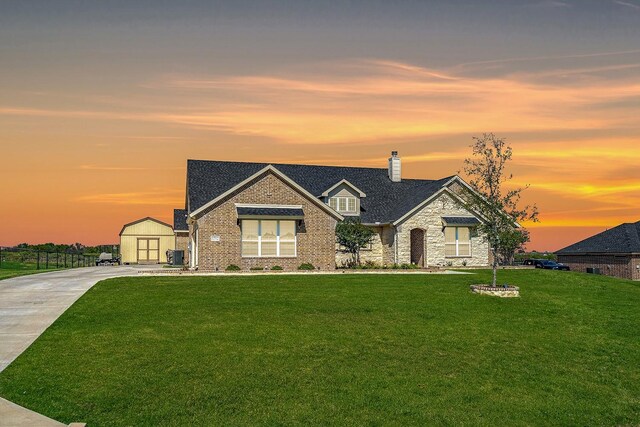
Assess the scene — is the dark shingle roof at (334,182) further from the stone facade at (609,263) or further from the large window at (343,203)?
the stone facade at (609,263)

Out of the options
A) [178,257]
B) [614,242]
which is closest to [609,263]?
[614,242]

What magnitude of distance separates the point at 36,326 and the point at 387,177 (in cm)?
3854

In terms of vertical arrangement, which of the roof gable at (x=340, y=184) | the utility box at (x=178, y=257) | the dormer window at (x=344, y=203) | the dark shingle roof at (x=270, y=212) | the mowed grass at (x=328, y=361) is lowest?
the mowed grass at (x=328, y=361)

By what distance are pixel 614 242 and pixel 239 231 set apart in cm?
3780

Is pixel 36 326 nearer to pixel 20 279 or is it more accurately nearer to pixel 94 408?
pixel 94 408

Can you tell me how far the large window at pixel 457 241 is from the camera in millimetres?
45812

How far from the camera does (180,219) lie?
54812mm

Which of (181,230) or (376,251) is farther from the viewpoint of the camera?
(181,230)

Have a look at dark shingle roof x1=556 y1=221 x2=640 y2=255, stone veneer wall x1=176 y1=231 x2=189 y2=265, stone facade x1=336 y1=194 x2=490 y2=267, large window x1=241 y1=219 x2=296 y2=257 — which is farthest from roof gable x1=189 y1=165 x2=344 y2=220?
dark shingle roof x1=556 y1=221 x2=640 y2=255

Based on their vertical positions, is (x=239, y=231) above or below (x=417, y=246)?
above

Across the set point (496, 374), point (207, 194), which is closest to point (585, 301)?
point (496, 374)

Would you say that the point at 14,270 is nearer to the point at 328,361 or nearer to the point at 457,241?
the point at 457,241

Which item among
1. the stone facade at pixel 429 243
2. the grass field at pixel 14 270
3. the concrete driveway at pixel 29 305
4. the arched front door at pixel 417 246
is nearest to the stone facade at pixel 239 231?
the stone facade at pixel 429 243

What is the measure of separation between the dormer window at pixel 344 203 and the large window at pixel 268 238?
8880mm
